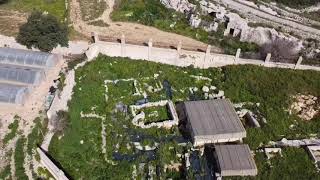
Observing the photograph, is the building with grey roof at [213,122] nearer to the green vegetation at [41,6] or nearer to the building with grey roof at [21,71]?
the building with grey roof at [21,71]

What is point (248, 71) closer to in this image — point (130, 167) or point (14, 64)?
point (130, 167)

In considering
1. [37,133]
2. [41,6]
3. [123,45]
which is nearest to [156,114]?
[123,45]

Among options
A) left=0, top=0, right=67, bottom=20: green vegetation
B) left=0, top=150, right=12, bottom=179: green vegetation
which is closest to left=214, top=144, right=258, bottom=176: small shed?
left=0, top=150, right=12, bottom=179: green vegetation

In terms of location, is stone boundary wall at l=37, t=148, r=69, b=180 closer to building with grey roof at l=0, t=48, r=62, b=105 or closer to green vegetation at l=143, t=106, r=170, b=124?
building with grey roof at l=0, t=48, r=62, b=105

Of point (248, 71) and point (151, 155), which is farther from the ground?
point (248, 71)

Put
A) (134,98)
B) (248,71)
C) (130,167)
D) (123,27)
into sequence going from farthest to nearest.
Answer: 1. (123,27)
2. (248,71)
3. (134,98)
4. (130,167)

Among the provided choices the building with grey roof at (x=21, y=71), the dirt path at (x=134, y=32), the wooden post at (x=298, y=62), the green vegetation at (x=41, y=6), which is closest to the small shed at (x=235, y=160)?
the wooden post at (x=298, y=62)

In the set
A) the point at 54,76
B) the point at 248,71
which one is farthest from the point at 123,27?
the point at 248,71
